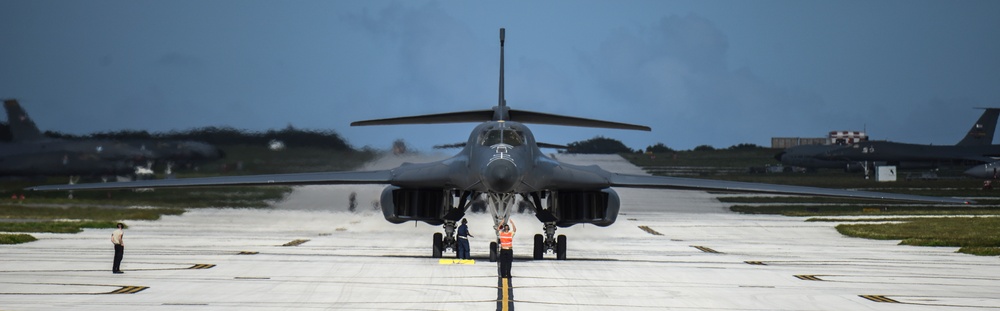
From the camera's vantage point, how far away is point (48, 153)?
39625 millimetres

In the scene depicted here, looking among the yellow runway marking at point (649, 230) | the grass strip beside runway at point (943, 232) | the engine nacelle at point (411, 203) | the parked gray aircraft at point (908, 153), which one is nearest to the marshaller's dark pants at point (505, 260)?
the engine nacelle at point (411, 203)

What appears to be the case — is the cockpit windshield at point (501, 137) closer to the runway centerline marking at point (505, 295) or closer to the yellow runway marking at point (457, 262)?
the yellow runway marking at point (457, 262)

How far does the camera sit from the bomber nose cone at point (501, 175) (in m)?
20.7

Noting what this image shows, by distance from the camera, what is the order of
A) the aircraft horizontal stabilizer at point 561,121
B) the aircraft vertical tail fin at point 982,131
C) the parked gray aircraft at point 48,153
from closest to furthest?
the aircraft horizontal stabilizer at point 561,121, the parked gray aircraft at point 48,153, the aircraft vertical tail fin at point 982,131

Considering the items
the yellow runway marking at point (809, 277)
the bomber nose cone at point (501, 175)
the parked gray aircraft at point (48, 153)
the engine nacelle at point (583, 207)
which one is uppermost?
the parked gray aircraft at point (48, 153)

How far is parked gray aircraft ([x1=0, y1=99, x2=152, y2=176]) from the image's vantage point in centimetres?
3941

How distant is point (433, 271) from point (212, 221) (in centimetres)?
2305

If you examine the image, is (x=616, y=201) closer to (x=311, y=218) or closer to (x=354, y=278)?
(x=354, y=278)

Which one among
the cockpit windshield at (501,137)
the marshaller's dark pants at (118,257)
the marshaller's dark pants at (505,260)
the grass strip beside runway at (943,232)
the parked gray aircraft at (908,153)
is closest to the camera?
the marshaller's dark pants at (505,260)

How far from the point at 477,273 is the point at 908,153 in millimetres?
63288

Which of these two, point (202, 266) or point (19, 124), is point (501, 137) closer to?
point (202, 266)

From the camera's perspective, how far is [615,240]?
111 feet

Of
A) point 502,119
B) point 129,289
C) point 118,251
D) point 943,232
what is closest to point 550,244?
point 502,119

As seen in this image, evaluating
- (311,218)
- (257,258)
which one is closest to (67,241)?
(257,258)
